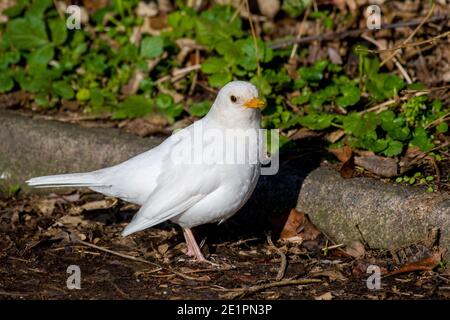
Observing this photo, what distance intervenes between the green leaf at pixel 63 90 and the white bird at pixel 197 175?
1630 millimetres

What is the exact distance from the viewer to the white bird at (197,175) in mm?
4828

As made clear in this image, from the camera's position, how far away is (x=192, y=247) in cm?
511

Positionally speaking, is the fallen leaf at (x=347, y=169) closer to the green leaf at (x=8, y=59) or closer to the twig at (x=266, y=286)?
the twig at (x=266, y=286)

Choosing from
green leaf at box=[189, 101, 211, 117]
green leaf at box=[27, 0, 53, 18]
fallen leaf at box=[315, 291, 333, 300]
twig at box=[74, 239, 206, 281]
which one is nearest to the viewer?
fallen leaf at box=[315, 291, 333, 300]

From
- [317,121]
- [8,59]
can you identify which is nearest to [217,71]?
[317,121]

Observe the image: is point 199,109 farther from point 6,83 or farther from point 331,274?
point 331,274

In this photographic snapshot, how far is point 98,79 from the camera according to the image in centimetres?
686

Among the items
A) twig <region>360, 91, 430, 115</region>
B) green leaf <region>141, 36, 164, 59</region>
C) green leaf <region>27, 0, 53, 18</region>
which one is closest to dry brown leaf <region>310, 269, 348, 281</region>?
twig <region>360, 91, 430, 115</region>

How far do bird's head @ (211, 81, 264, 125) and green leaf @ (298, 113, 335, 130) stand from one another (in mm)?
874

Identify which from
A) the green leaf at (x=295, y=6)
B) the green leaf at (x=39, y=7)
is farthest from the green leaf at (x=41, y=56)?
the green leaf at (x=295, y=6)

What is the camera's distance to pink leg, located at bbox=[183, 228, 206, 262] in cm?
504

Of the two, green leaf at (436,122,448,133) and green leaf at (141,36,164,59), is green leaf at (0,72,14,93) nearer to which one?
green leaf at (141,36,164,59)

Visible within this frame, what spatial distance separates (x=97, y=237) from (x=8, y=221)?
0.68 m
